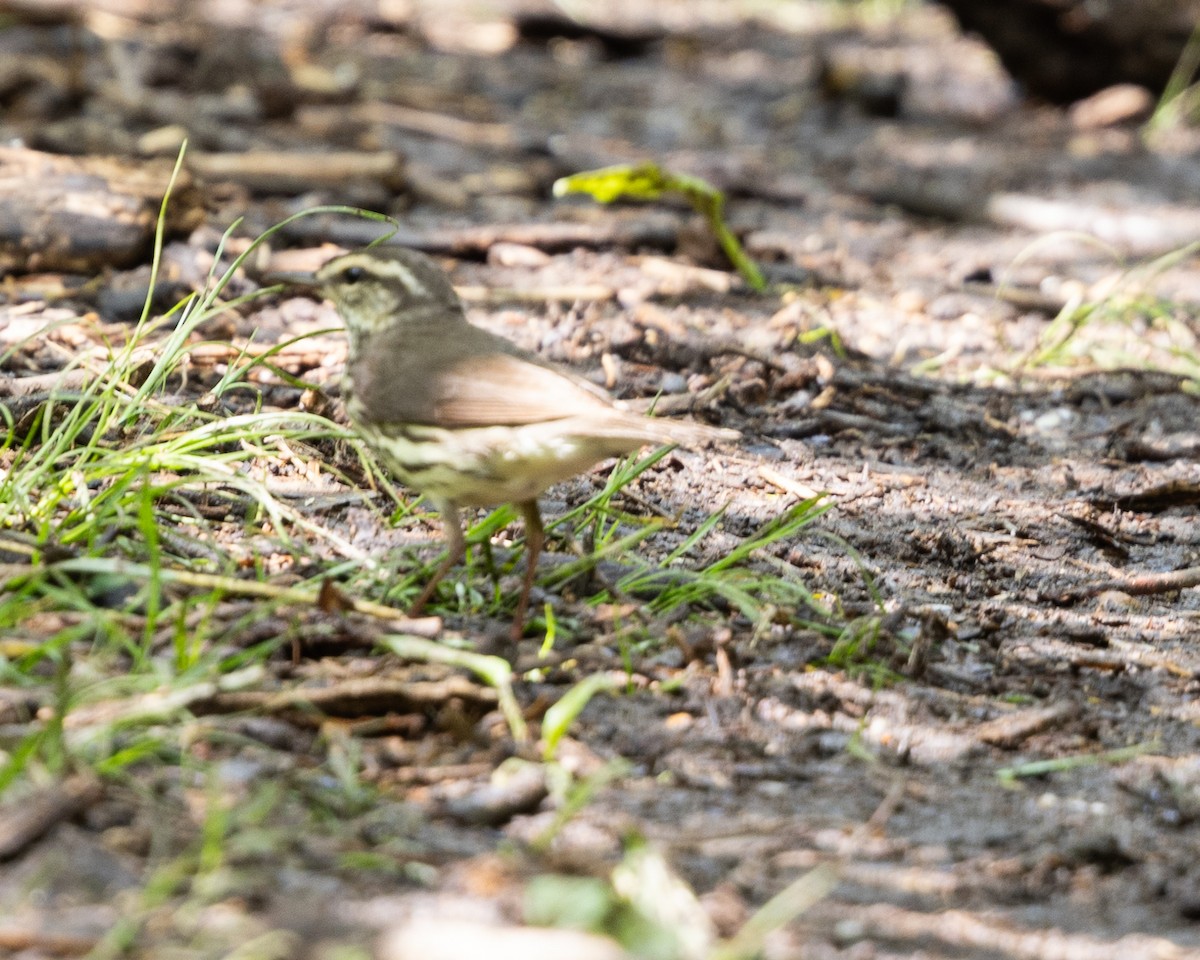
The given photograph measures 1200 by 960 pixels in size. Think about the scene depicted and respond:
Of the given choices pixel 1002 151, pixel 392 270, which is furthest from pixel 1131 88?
pixel 392 270

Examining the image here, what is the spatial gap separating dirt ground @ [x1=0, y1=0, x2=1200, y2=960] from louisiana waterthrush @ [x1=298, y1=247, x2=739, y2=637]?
351 millimetres

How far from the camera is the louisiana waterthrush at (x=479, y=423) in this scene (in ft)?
13.3

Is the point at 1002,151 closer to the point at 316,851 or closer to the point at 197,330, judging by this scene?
the point at 197,330

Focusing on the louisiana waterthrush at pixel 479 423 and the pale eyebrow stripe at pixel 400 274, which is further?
the pale eyebrow stripe at pixel 400 274

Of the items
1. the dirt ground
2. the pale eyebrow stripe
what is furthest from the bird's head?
the dirt ground

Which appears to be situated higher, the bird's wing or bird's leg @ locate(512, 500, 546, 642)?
the bird's wing

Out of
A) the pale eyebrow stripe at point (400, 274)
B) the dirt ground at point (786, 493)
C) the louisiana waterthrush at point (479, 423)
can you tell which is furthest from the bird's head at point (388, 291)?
the dirt ground at point (786, 493)

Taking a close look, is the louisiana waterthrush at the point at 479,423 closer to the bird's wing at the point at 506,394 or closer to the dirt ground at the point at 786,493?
the bird's wing at the point at 506,394

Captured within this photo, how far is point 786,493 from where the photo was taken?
550 centimetres

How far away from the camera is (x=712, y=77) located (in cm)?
1380

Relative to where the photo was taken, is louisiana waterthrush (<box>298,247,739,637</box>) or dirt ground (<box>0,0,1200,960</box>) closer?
dirt ground (<box>0,0,1200,960</box>)

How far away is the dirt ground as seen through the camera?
3.04 m

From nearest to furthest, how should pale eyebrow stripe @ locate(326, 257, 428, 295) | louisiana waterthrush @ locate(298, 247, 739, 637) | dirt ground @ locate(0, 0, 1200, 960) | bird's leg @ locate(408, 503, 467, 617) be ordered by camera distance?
1. dirt ground @ locate(0, 0, 1200, 960)
2. louisiana waterthrush @ locate(298, 247, 739, 637)
3. bird's leg @ locate(408, 503, 467, 617)
4. pale eyebrow stripe @ locate(326, 257, 428, 295)

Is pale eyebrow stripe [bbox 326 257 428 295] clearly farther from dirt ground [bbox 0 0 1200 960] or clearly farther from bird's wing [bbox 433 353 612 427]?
dirt ground [bbox 0 0 1200 960]
